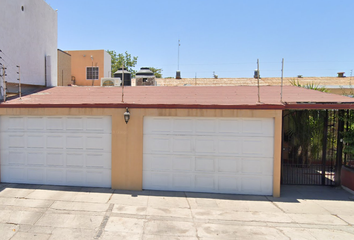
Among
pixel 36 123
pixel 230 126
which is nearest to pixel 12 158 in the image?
pixel 36 123

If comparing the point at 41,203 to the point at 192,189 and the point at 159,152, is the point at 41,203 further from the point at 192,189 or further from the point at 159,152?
the point at 192,189

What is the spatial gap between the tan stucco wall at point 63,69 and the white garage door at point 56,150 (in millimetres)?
9337

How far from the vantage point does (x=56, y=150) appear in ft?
27.7

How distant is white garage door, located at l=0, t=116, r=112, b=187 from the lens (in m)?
8.29

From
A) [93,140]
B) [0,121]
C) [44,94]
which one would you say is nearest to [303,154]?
[93,140]

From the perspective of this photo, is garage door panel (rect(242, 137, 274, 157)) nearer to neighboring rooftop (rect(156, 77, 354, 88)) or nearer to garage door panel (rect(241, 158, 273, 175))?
garage door panel (rect(241, 158, 273, 175))

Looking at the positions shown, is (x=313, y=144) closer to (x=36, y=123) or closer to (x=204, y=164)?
(x=204, y=164)

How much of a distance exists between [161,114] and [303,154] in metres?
A: 7.03

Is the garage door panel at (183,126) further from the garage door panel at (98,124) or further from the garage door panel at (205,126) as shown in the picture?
the garage door panel at (98,124)

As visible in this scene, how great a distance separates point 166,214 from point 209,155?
251cm

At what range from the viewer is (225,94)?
9.27m

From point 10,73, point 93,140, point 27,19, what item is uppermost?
point 27,19

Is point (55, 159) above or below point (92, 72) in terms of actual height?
below

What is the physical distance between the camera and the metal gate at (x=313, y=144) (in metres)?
9.04
